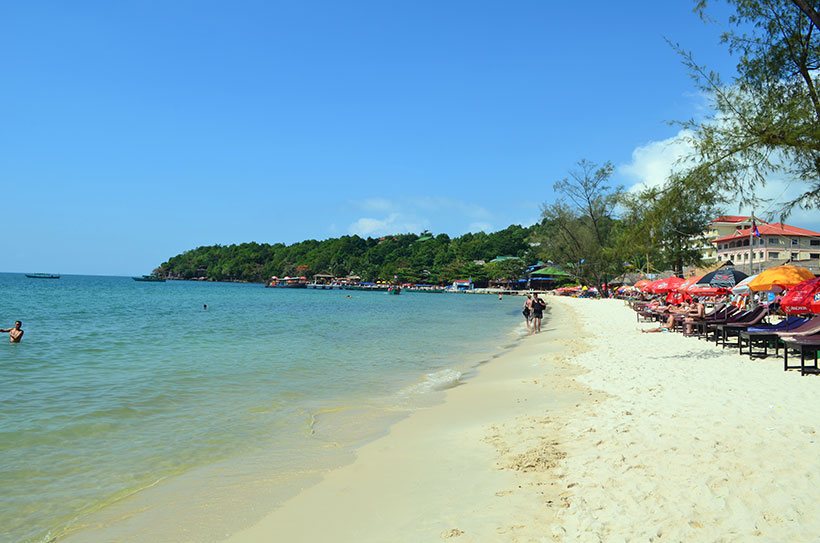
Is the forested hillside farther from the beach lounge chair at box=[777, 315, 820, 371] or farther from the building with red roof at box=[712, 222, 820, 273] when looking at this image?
the beach lounge chair at box=[777, 315, 820, 371]

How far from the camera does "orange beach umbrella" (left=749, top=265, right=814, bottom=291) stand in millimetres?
16016

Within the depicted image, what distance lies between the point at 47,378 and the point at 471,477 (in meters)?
11.6

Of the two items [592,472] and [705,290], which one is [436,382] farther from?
[705,290]

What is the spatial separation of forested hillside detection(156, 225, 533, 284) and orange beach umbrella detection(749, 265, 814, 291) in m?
91.4

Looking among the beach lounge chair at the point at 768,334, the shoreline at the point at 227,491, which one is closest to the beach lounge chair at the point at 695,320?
the beach lounge chair at the point at 768,334

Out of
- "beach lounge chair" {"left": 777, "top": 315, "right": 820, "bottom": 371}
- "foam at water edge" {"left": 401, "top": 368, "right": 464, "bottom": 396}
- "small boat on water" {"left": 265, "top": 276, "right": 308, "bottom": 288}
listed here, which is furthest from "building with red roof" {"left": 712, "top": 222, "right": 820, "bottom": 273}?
"small boat on water" {"left": 265, "top": 276, "right": 308, "bottom": 288}

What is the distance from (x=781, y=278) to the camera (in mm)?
16156

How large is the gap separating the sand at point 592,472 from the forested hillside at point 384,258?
3989 inches

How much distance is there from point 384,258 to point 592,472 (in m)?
143

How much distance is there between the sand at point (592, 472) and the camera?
4004 millimetres

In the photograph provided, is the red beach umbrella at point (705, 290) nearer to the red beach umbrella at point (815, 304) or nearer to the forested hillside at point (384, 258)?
the red beach umbrella at point (815, 304)

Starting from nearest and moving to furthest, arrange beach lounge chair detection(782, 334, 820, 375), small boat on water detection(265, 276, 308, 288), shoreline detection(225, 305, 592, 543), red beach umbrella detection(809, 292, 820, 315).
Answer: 1. shoreline detection(225, 305, 592, 543)
2. beach lounge chair detection(782, 334, 820, 375)
3. red beach umbrella detection(809, 292, 820, 315)
4. small boat on water detection(265, 276, 308, 288)

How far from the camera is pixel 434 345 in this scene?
68.2 feet

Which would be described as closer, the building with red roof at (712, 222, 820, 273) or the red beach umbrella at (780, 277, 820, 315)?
the red beach umbrella at (780, 277, 820, 315)
